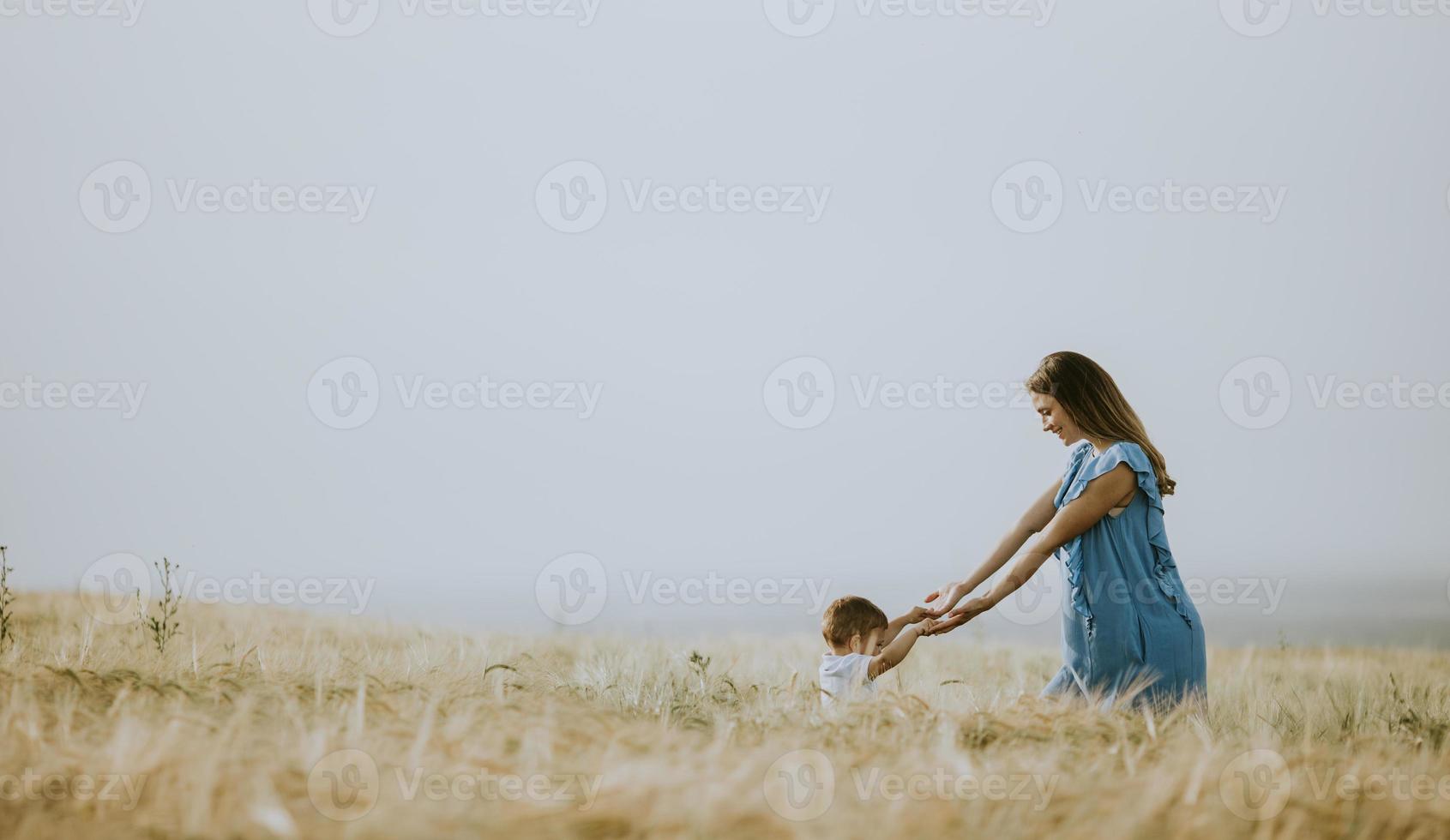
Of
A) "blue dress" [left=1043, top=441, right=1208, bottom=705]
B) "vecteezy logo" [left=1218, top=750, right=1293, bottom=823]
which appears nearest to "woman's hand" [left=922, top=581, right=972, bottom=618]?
"blue dress" [left=1043, top=441, right=1208, bottom=705]

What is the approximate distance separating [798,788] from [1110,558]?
2.50m

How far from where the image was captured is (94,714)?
3.21 meters

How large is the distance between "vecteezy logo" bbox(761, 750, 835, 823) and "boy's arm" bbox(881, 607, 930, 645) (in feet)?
7.10

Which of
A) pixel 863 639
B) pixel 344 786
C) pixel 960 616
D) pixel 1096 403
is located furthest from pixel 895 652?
pixel 344 786

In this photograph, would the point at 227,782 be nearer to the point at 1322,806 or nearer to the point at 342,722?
the point at 342,722

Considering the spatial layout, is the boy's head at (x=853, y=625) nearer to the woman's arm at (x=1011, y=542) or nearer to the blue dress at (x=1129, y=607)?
the woman's arm at (x=1011, y=542)

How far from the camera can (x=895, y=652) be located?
15.8ft

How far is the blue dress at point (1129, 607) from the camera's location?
4504 millimetres

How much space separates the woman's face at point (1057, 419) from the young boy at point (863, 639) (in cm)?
99

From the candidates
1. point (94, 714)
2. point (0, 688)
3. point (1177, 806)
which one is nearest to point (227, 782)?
point (94, 714)

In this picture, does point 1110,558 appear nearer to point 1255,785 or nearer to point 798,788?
point 1255,785

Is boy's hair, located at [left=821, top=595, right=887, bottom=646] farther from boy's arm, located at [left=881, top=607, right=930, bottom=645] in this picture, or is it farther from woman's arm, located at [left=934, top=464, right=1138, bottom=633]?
woman's arm, located at [left=934, top=464, right=1138, bottom=633]

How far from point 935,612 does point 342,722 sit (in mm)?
2749

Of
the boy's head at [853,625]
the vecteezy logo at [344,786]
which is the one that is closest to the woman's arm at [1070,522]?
the boy's head at [853,625]
